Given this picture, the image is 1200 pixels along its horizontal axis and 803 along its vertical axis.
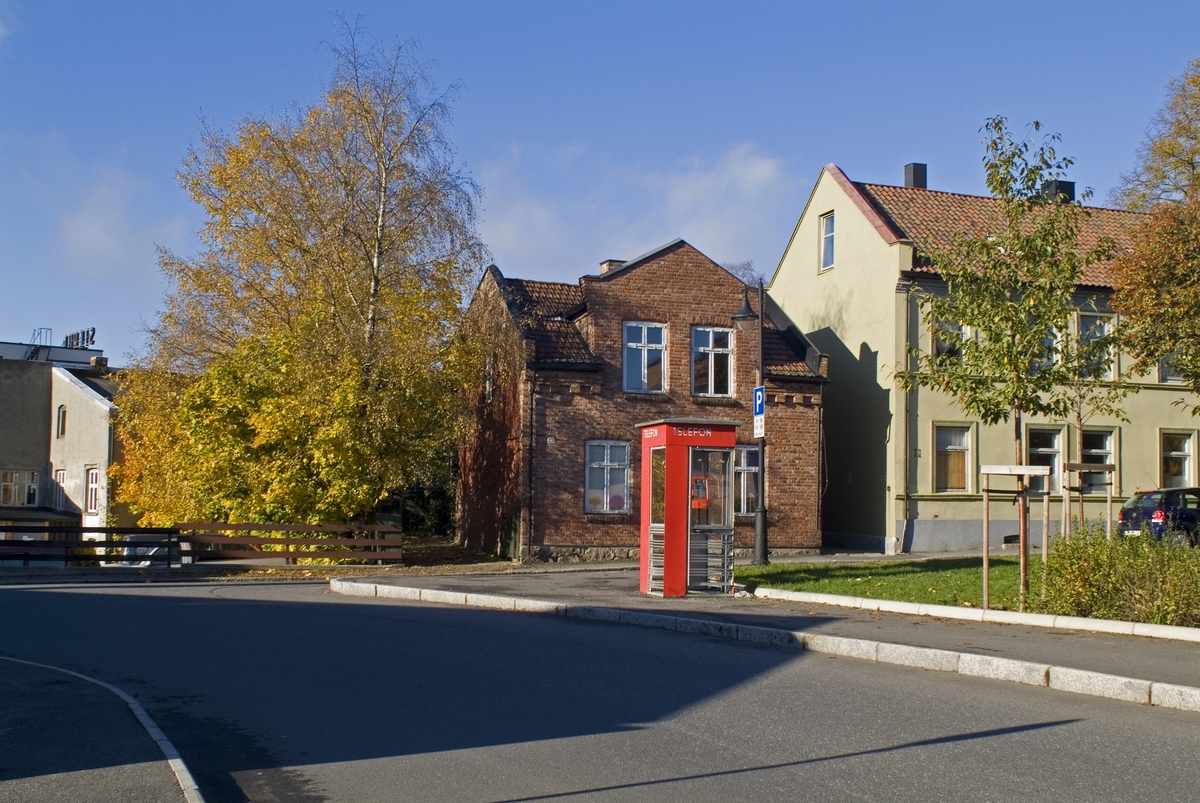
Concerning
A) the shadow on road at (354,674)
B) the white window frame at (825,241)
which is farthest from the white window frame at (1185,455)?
the shadow on road at (354,674)

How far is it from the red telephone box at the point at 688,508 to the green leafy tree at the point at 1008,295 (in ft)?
11.9

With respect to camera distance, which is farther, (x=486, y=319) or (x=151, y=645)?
(x=486, y=319)

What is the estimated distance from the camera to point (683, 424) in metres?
16.8

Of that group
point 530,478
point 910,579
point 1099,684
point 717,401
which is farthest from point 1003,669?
point 717,401

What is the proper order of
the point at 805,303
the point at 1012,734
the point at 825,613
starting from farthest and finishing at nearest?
the point at 805,303 → the point at 825,613 → the point at 1012,734

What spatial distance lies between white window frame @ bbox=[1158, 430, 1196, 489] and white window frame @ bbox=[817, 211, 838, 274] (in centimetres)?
1014

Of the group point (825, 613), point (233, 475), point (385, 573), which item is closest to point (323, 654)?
point (825, 613)

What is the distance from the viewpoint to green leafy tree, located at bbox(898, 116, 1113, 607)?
15.4m

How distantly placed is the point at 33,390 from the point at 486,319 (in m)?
27.4

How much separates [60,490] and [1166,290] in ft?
132

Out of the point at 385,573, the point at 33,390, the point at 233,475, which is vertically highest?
the point at 33,390

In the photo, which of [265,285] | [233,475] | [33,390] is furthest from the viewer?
[33,390]

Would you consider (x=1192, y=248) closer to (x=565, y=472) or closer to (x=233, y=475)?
(x=565, y=472)

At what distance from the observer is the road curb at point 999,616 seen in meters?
11.3
